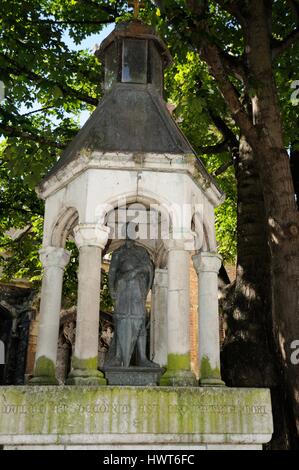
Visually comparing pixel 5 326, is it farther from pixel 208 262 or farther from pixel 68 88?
pixel 208 262

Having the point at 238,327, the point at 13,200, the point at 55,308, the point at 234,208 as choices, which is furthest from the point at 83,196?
the point at 234,208

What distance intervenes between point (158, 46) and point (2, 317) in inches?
453

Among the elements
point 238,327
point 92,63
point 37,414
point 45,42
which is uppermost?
point 92,63

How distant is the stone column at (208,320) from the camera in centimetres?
580

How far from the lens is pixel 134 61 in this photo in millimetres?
7590

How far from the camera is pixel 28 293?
55.1 ft

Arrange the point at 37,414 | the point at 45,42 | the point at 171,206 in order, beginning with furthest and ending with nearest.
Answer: the point at 45,42, the point at 171,206, the point at 37,414

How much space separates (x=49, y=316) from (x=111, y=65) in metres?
3.99

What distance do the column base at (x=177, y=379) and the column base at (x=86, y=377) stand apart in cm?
63

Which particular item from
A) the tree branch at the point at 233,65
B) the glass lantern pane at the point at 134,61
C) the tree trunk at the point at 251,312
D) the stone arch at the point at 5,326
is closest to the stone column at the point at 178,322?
the tree trunk at the point at 251,312

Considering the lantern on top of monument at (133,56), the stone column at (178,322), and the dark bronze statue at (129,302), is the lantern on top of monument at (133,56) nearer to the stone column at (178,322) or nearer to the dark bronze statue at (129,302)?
the dark bronze statue at (129,302)

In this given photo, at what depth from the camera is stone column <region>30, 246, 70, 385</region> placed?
5.73 meters

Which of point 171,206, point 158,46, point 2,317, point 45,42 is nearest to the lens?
point 171,206

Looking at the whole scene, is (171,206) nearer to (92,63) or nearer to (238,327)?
(238,327)
